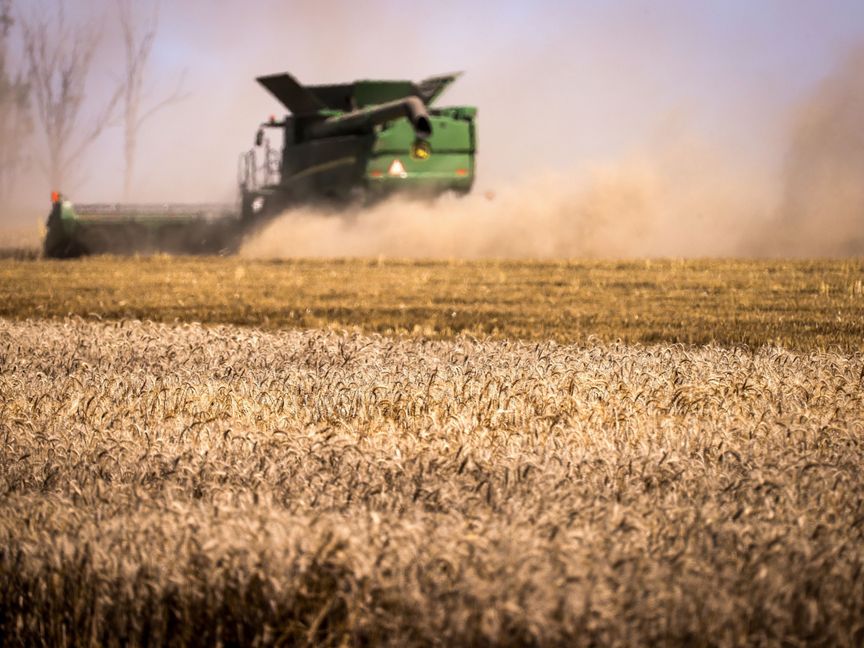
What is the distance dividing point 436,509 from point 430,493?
0.10m

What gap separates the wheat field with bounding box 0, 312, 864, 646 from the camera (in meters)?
3.16

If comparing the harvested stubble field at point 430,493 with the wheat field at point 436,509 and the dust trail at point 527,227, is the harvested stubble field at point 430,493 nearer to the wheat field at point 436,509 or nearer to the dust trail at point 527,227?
the wheat field at point 436,509

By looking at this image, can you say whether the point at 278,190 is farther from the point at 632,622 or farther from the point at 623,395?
the point at 632,622

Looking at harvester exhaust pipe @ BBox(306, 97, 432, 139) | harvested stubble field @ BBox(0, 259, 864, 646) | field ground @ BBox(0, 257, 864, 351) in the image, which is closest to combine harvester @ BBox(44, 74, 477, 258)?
harvester exhaust pipe @ BBox(306, 97, 432, 139)

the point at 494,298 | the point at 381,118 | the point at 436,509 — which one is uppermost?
the point at 381,118

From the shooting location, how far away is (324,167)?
23.1 m

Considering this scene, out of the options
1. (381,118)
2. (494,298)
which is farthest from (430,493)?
(381,118)

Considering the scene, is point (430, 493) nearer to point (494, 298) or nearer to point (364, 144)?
point (494, 298)

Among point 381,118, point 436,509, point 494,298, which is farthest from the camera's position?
point 381,118

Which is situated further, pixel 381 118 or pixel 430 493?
pixel 381 118

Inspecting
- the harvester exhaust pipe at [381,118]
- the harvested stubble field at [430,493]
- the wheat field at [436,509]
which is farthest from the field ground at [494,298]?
the harvester exhaust pipe at [381,118]

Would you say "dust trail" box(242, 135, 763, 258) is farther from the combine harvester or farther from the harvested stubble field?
the harvested stubble field

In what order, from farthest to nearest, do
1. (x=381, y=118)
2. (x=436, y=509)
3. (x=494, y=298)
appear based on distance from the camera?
1. (x=381, y=118)
2. (x=494, y=298)
3. (x=436, y=509)

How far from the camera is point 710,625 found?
10.0 feet
